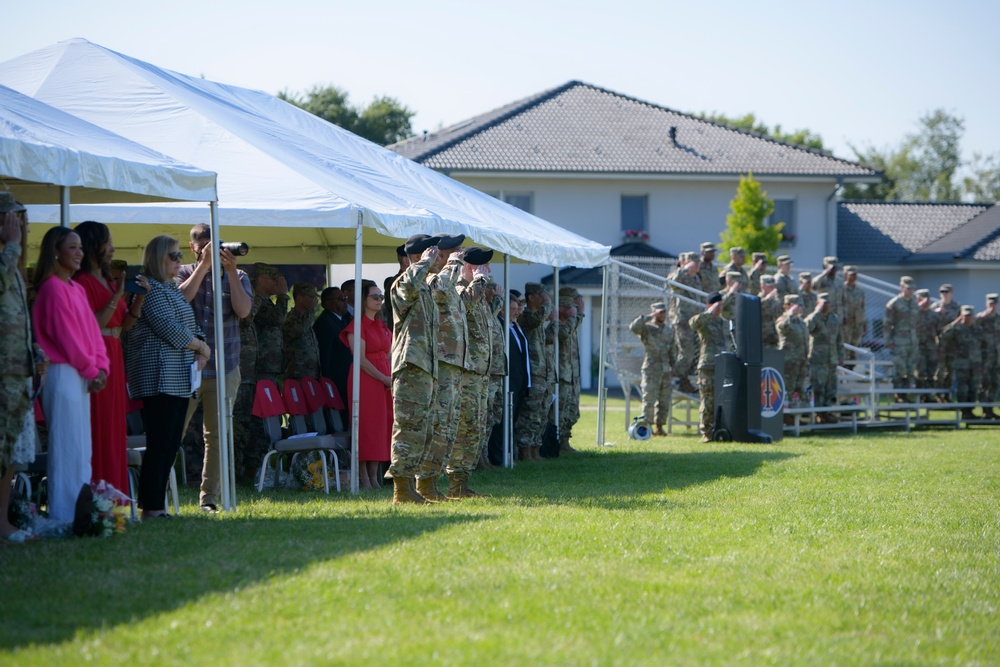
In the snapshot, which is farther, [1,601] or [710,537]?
[710,537]

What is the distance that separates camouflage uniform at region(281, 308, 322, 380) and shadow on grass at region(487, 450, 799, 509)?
2327 millimetres

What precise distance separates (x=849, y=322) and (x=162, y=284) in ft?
55.5

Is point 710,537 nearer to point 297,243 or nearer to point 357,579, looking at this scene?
point 357,579

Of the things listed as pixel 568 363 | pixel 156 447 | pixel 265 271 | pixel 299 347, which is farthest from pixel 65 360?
pixel 568 363

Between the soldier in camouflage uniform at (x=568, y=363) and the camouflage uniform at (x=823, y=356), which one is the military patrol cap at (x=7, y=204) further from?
the camouflage uniform at (x=823, y=356)

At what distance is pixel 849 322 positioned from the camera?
901 inches

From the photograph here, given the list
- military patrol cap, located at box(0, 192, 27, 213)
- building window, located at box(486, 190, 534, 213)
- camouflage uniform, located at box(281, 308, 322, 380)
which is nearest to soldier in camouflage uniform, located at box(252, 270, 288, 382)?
camouflage uniform, located at box(281, 308, 322, 380)

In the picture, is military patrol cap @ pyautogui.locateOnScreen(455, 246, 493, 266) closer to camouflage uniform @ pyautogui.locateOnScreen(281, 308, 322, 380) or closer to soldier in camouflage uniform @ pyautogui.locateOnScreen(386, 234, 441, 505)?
soldier in camouflage uniform @ pyautogui.locateOnScreen(386, 234, 441, 505)

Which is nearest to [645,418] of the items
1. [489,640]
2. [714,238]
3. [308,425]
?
[308,425]

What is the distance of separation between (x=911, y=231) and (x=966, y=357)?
21934mm

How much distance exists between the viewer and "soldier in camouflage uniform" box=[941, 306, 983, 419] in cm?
2308

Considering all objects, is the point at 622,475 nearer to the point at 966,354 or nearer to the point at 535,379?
the point at 535,379

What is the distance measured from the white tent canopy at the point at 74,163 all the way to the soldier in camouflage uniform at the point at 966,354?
59.6 ft

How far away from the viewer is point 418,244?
9492 millimetres
